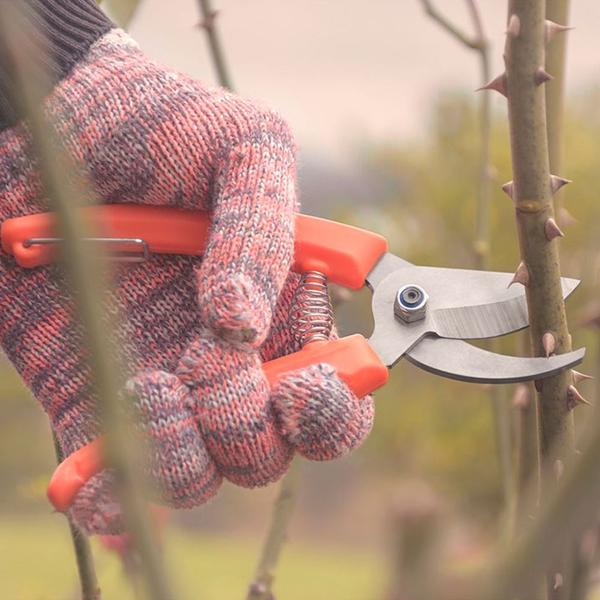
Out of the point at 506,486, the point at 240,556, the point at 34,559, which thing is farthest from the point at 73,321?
the point at 240,556

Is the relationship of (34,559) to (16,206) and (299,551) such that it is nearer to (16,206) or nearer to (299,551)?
(299,551)

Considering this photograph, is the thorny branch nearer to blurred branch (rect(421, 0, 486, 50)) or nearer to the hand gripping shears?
the hand gripping shears

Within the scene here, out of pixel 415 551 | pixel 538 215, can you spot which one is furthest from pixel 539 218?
pixel 415 551

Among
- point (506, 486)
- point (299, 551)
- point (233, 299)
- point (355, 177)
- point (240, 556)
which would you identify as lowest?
point (299, 551)

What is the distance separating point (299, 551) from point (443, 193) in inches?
84.4

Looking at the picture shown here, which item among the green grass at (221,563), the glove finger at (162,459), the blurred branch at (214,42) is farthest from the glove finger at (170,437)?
the green grass at (221,563)

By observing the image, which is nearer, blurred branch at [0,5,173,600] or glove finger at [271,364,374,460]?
blurred branch at [0,5,173,600]

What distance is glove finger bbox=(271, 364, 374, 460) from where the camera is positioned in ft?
1.40

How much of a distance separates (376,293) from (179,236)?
10cm

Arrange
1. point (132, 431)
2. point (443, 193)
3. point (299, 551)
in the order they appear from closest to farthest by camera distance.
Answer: point (132, 431) → point (443, 193) → point (299, 551)

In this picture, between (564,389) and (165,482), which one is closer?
(165,482)

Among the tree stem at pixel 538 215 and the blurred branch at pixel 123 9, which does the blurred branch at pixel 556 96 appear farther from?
the blurred branch at pixel 123 9

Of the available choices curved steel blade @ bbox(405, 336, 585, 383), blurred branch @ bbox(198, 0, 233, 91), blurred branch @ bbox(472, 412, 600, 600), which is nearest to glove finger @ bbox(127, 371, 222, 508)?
curved steel blade @ bbox(405, 336, 585, 383)

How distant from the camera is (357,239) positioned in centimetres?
49
